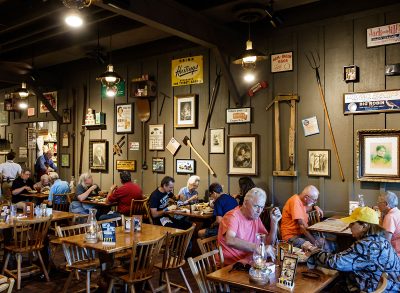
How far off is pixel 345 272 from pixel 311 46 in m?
3.89

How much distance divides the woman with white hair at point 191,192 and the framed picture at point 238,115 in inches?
45.5

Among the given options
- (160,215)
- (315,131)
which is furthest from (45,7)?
(315,131)

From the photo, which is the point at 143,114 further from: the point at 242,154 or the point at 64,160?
the point at 64,160

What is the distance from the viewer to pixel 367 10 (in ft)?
17.9

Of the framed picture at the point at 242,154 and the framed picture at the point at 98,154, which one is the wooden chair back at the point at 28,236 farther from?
the framed picture at the point at 98,154

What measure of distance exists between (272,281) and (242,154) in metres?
3.98

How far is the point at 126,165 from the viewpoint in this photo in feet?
27.1

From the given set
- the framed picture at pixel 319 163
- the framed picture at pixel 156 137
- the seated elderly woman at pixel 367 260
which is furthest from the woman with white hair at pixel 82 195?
the seated elderly woman at pixel 367 260

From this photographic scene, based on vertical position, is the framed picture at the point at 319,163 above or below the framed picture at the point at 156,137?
below

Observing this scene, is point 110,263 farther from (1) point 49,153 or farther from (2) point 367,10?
(1) point 49,153

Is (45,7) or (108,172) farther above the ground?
(45,7)

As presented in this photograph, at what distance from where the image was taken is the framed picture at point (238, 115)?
21.5ft

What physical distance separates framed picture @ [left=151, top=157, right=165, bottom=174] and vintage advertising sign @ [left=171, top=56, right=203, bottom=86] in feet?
4.84

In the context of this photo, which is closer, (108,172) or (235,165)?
(235,165)
